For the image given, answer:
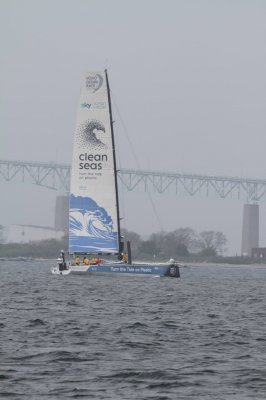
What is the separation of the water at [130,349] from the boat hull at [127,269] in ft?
53.0

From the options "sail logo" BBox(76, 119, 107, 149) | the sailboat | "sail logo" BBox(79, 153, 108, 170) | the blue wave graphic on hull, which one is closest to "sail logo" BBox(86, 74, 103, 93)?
the sailboat

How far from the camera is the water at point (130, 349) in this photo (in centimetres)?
1825

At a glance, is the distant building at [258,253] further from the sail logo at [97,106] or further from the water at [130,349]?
the water at [130,349]

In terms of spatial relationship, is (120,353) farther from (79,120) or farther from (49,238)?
(49,238)

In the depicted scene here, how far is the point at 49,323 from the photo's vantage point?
95.0 feet

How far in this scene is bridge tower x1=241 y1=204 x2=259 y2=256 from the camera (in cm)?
17388

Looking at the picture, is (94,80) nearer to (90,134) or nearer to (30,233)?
(90,134)

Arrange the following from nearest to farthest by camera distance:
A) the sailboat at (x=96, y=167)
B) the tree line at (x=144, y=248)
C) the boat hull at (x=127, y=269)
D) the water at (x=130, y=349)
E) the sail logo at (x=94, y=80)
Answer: the water at (x=130, y=349), the boat hull at (x=127, y=269), the sailboat at (x=96, y=167), the sail logo at (x=94, y=80), the tree line at (x=144, y=248)

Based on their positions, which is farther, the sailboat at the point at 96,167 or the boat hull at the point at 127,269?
the sailboat at the point at 96,167

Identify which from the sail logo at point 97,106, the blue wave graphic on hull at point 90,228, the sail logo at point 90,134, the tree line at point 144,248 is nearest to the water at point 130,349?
the blue wave graphic on hull at point 90,228

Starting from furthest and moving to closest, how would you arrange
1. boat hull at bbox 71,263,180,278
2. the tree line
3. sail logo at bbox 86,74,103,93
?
the tree line
sail logo at bbox 86,74,103,93
boat hull at bbox 71,263,180,278

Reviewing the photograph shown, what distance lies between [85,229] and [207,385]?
41.5 metres

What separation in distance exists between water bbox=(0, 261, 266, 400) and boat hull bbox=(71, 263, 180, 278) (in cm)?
1615

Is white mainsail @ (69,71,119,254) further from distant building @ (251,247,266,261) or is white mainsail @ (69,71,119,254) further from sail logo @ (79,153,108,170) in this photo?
distant building @ (251,247,266,261)
